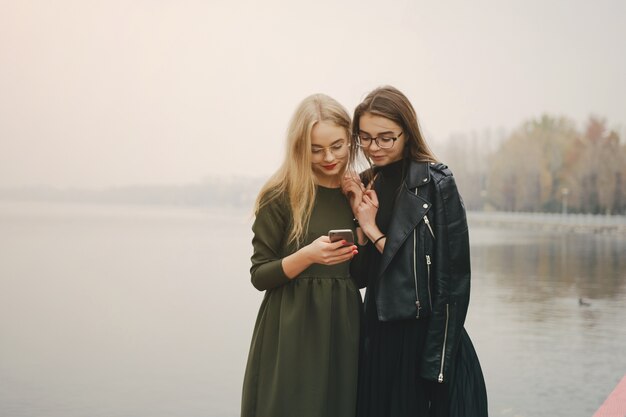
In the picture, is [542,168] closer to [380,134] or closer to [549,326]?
[549,326]

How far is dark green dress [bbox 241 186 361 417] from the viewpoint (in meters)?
1.91

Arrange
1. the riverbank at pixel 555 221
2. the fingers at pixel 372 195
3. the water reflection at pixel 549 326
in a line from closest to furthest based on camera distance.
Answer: the fingers at pixel 372 195
the water reflection at pixel 549 326
the riverbank at pixel 555 221

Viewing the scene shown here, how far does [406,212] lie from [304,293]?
0.36 meters

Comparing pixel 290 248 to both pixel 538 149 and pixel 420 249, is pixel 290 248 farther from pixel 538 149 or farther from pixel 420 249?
pixel 538 149

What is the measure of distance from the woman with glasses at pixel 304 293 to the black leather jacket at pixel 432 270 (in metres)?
0.14

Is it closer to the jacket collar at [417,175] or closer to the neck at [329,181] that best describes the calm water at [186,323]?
the neck at [329,181]

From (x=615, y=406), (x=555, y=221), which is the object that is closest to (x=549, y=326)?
(x=615, y=406)

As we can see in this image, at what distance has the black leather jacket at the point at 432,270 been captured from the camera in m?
1.86

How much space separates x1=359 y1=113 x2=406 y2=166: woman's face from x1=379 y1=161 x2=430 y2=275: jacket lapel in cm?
8

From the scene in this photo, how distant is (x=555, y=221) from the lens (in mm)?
18391

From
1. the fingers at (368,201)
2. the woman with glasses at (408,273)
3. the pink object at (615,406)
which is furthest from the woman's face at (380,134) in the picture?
the pink object at (615,406)

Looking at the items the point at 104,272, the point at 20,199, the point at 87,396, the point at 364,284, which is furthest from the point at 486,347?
the point at 104,272

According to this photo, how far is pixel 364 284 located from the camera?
6.80ft

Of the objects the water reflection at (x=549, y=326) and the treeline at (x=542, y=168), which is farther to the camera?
the treeline at (x=542, y=168)
